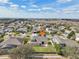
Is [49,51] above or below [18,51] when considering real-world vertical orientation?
below

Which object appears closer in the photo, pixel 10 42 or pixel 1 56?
pixel 1 56

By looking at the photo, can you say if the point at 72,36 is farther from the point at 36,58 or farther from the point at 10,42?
the point at 36,58

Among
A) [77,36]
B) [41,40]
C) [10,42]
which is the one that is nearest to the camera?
[10,42]

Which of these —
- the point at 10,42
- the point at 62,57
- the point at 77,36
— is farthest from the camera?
the point at 77,36

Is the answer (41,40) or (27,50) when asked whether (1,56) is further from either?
(41,40)

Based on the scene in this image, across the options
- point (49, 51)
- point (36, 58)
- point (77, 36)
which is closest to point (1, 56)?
point (36, 58)

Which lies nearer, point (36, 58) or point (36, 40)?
point (36, 58)

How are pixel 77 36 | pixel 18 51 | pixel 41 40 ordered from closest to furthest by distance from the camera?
pixel 18 51 < pixel 41 40 < pixel 77 36

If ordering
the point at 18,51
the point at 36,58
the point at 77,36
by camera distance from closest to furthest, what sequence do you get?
the point at 18,51 < the point at 36,58 < the point at 77,36

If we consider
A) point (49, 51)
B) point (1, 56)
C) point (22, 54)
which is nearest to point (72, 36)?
point (49, 51)
